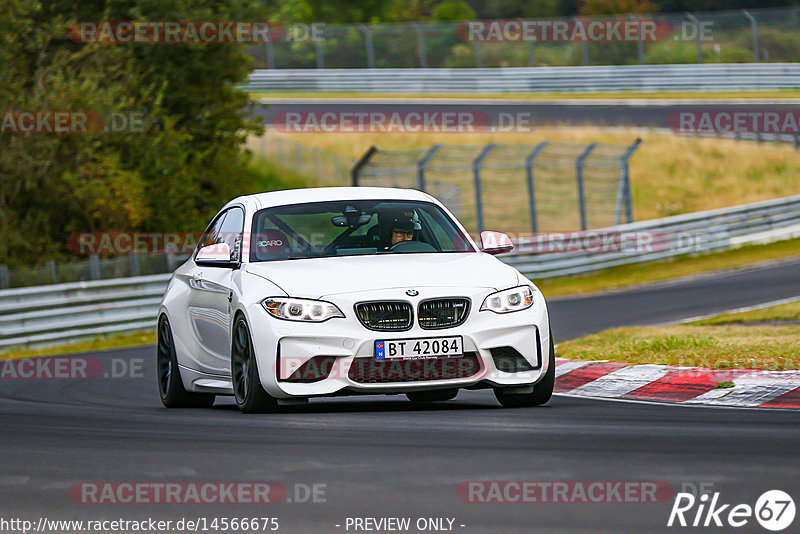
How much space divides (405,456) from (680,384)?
3852 millimetres

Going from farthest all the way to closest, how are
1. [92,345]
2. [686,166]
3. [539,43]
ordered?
[539,43] < [686,166] < [92,345]

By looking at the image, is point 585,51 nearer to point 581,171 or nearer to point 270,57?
point 270,57

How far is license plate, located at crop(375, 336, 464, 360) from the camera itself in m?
8.65

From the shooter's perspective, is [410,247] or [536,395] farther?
[410,247]

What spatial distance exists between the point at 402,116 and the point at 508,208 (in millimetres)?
8569

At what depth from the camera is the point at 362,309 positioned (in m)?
8.74

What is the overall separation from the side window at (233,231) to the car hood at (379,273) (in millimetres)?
458

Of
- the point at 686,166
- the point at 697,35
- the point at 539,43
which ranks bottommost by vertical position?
the point at 686,166

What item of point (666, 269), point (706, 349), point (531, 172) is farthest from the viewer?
point (531, 172)

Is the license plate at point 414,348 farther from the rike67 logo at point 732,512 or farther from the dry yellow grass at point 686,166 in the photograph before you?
the dry yellow grass at point 686,166

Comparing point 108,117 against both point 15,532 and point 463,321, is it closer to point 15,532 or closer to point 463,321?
point 463,321

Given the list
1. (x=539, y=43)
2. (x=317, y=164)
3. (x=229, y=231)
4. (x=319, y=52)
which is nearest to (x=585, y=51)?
(x=539, y=43)

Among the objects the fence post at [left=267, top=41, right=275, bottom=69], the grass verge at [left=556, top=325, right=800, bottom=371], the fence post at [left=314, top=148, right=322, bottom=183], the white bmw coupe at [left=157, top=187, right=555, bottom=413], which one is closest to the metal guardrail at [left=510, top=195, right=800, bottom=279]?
the grass verge at [left=556, top=325, right=800, bottom=371]

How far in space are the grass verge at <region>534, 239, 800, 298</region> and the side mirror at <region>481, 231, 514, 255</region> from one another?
14935 millimetres
